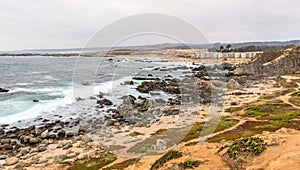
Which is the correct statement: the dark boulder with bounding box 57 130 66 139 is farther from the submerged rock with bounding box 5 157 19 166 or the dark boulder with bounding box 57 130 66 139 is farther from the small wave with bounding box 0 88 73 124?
the small wave with bounding box 0 88 73 124

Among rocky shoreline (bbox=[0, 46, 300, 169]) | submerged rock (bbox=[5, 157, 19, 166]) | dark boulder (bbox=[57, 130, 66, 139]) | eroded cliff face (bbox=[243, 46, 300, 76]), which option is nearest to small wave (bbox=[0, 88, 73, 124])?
rocky shoreline (bbox=[0, 46, 300, 169])

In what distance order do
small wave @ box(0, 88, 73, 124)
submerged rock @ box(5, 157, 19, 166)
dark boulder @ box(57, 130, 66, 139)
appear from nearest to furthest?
submerged rock @ box(5, 157, 19, 166), dark boulder @ box(57, 130, 66, 139), small wave @ box(0, 88, 73, 124)

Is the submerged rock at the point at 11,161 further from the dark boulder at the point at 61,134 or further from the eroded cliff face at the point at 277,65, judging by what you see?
the eroded cliff face at the point at 277,65

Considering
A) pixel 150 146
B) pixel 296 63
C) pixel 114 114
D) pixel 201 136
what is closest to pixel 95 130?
pixel 114 114

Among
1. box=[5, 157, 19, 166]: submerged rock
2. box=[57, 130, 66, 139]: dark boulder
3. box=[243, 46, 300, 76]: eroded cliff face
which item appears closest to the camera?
box=[5, 157, 19, 166]: submerged rock

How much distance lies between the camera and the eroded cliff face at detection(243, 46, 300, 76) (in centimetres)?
6263

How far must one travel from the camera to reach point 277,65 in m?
64.5

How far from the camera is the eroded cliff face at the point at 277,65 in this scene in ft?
205

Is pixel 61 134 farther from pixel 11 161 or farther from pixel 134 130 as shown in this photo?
pixel 134 130

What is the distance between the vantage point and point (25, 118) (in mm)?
A: 31844

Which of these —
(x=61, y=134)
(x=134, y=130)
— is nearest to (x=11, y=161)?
(x=61, y=134)

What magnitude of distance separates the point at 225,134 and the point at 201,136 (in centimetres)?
175

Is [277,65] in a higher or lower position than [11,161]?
higher

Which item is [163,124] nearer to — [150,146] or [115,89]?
[150,146]
